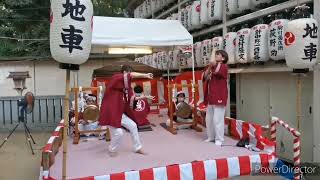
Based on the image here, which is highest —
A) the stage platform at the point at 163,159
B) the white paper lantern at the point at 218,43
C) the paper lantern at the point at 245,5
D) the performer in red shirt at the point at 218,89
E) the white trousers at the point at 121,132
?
the paper lantern at the point at 245,5

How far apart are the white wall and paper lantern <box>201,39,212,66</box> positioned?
7706 millimetres

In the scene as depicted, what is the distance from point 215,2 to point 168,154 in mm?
5062

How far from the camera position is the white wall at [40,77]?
15648mm

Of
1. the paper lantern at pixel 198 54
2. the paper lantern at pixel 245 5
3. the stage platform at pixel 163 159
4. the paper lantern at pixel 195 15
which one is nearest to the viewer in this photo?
the stage platform at pixel 163 159

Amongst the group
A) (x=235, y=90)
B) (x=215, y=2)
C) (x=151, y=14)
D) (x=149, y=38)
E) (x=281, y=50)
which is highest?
(x=151, y=14)

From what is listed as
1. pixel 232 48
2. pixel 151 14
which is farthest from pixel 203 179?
pixel 151 14

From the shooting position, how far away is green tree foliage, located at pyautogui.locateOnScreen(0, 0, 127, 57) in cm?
1869

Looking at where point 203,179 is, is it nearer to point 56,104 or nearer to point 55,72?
point 56,104

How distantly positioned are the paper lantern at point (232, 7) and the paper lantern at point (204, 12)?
1.19 m

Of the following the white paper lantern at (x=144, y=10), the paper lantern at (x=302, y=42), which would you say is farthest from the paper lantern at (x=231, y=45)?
the white paper lantern at (x=144, y=10)

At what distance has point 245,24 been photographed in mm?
8672

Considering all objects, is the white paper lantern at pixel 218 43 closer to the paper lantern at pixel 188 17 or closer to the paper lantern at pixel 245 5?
the paper lantern at pixel 245 5

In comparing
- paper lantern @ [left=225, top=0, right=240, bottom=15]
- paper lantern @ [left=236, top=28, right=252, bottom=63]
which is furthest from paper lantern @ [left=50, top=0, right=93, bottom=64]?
paper lantern @ [left=225, top=0, right=240, bottom=15]

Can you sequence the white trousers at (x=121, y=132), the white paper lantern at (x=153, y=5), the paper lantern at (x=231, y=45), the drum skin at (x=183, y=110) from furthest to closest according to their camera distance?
the white paper lantern at (x=153, y=5) < the paper lantern at (x=231, y=45) < the drum skin at (x=183, y=110) < the white trousers at (x=121, y=132)
